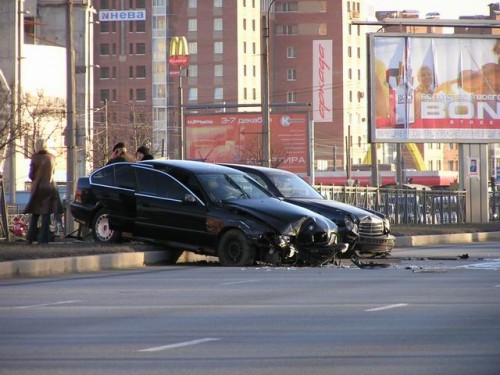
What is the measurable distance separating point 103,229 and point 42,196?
1231 mm

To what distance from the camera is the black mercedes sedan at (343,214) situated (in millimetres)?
25016

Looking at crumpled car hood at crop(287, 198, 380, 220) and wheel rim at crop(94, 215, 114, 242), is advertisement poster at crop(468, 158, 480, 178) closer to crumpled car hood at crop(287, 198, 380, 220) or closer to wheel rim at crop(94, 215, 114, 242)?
crumpled car hood at crop(287, 198, 380, 220)

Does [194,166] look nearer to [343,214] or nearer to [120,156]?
[343,214]

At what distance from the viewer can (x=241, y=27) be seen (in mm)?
157750

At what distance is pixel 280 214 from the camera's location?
73.5 feet

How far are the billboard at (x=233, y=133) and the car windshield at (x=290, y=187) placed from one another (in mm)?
67784

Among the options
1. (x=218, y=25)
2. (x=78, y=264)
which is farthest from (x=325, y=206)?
(x=218, y=25)

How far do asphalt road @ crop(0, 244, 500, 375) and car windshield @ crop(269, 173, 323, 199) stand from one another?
642cm

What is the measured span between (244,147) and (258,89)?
198ft

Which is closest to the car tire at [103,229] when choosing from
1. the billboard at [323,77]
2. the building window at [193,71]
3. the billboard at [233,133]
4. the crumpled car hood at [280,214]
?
the crumpled car hood at [280,214]

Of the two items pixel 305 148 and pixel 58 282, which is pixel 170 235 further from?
pixel 305 148

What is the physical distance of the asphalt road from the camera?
9.73m

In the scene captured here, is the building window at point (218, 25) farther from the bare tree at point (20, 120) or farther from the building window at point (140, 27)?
the bare tree at point (20, 120)

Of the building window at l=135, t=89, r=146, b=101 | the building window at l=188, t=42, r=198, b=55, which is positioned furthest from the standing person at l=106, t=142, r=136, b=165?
the building window at l=135, t=89, r=146, b=101
